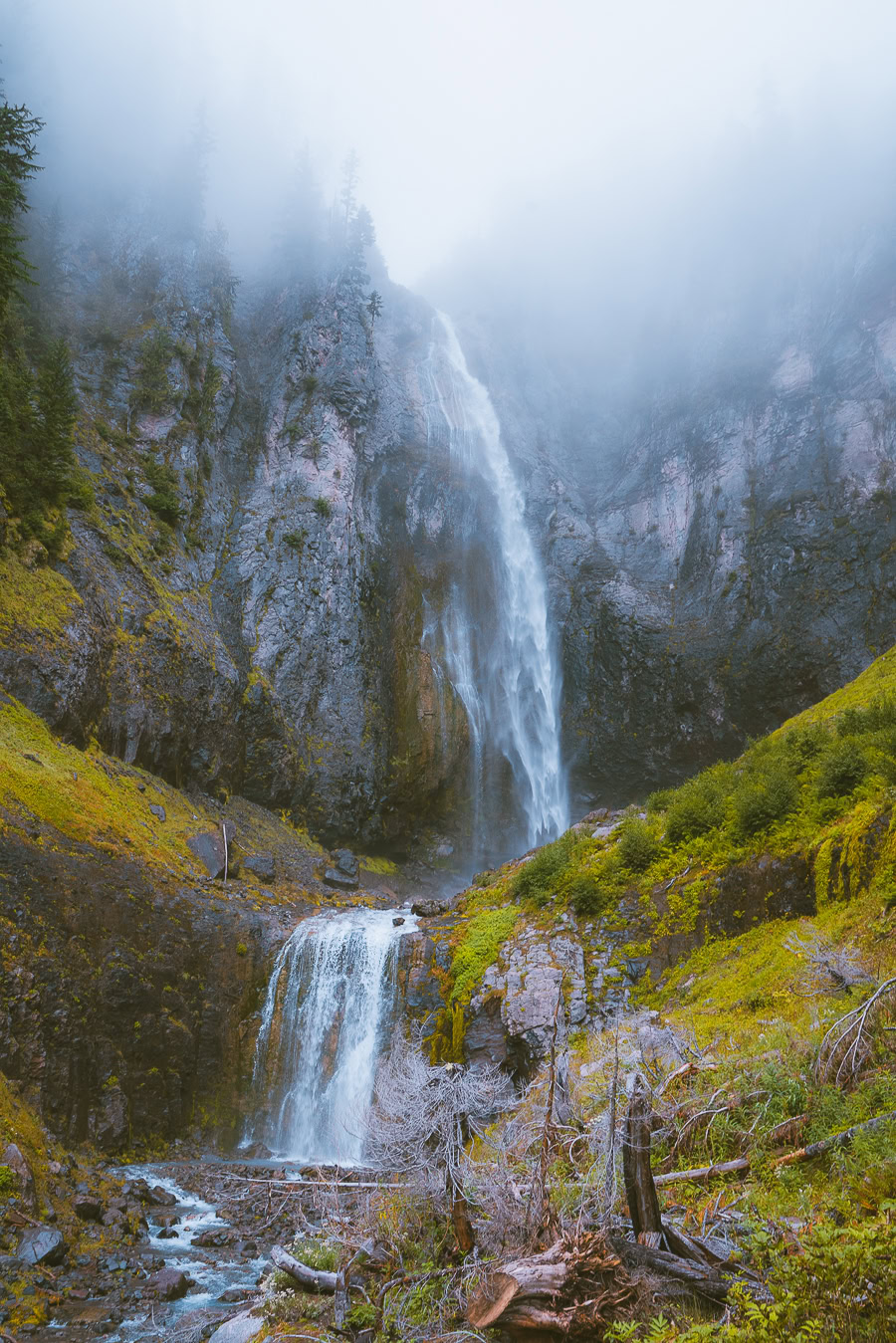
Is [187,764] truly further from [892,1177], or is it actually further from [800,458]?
[800,458]

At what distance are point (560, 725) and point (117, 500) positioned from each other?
23567 millimetres

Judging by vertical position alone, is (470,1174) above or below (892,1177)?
below

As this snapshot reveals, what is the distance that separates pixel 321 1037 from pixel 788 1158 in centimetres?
1554

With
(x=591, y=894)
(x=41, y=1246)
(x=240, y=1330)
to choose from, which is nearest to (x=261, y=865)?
(x=591, y=894)

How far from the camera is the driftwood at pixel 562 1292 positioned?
3988 mm

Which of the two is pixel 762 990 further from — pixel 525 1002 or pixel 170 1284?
pixel 170 1284

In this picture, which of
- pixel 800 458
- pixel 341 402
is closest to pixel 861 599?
pixel 800 458

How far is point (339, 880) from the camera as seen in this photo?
28766mm

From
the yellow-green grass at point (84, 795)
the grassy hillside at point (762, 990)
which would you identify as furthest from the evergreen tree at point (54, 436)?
the grassy hillside at point (762, 990)

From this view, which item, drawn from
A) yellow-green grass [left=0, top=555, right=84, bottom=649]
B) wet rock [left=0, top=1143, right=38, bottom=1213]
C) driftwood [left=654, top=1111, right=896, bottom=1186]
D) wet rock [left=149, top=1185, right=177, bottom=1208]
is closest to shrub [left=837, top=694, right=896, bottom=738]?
driftwood [left=654, top=1111, right=896, bottom=1186]

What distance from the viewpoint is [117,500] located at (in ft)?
95.5

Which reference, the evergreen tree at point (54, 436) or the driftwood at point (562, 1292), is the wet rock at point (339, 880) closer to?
the evergreen tree at point (54, 436)

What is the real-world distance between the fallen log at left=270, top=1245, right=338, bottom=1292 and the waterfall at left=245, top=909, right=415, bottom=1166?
34.9 ft

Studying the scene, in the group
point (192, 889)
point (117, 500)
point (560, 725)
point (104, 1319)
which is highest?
point (117, 500)
